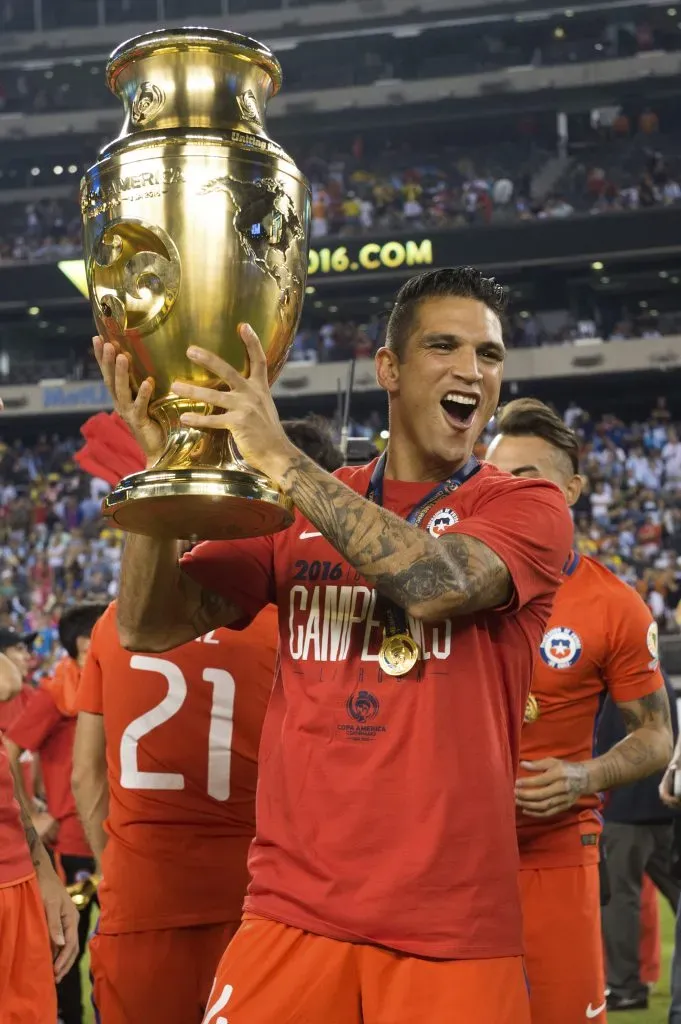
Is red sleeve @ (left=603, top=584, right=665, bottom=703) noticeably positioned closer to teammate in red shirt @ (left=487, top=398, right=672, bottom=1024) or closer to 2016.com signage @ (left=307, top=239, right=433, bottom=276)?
teammate in red shirt @ (left=487, top=398, right=672, bottom=1024)

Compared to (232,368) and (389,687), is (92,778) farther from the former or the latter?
(232,368)

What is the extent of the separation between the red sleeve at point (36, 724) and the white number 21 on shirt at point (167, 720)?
107 inches

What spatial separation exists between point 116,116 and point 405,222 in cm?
872

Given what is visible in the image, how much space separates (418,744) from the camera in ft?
7.14

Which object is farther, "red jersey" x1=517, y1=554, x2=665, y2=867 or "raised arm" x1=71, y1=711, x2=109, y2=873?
"raised arm" x1=71, y1=711, x2=109, y2=873

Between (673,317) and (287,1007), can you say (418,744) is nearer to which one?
(287,1007)

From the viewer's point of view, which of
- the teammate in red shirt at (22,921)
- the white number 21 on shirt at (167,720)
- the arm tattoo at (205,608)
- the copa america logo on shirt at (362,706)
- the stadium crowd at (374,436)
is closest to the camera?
the copa america logo on shirt at (362,706)

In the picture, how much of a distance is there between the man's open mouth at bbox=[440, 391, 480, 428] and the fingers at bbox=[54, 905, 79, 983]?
4.71ft

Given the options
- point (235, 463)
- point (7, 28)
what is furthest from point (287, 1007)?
point (7, 28)

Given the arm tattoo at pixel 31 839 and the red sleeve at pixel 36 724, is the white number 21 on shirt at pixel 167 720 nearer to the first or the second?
the arm tattoo at pixel 31 839

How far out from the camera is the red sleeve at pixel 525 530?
223cm

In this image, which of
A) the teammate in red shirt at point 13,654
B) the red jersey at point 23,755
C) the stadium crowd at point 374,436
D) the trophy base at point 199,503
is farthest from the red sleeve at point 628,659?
the stadium crowd at point 374,436

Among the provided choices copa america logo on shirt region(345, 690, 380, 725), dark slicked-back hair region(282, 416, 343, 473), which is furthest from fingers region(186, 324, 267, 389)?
dark slicked-back hair region(282, 416, 343, 473)

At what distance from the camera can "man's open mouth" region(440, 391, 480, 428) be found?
2400 millimetres
